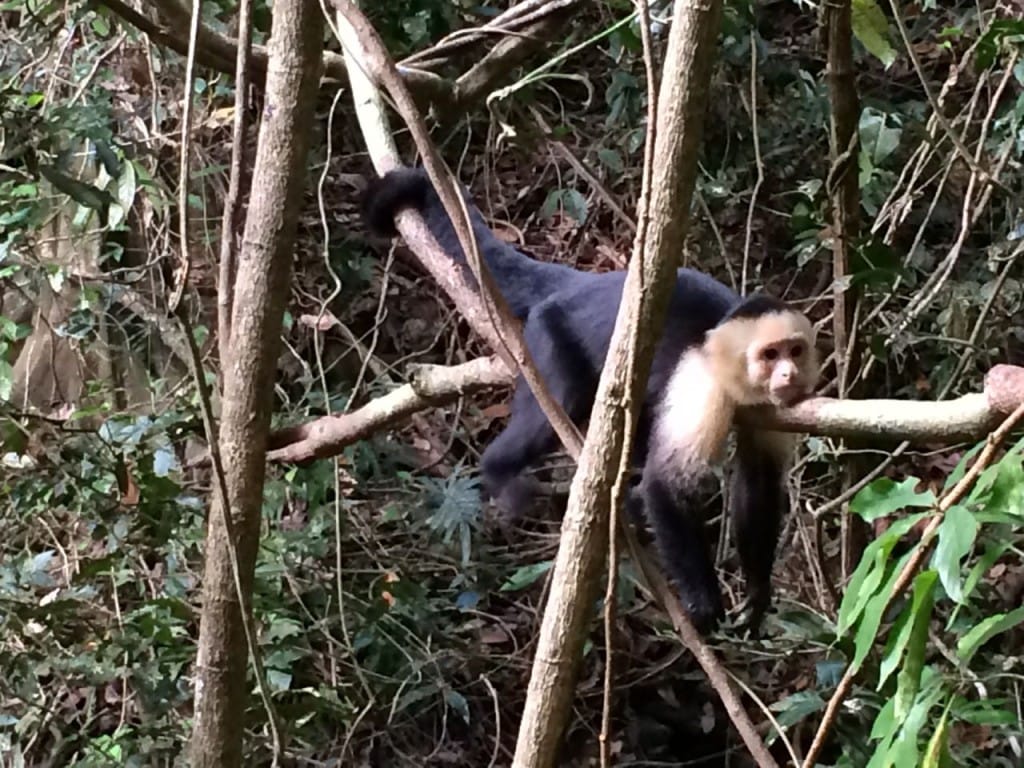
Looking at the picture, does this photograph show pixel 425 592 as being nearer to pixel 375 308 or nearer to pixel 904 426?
pixel 375 308

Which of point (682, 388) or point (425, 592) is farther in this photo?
point (425, 592)

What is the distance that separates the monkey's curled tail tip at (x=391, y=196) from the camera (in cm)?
243

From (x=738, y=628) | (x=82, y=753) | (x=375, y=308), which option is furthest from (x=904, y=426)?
(x=375, y=308)

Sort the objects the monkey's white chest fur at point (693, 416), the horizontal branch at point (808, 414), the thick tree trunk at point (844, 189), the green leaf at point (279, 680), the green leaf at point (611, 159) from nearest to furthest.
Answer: the horizontal branch at point (808, 414)
the monkey's white chest fur at point (693, 416)
the thick tree trunk at point (844, 189)
the green leaf at point (279, 680)
the green leaf at point (611, 159)

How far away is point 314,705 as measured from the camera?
2756 mm

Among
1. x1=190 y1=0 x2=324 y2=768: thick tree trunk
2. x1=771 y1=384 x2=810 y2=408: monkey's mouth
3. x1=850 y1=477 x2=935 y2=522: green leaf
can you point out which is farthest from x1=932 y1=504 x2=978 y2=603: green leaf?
x1=190 y1=0 x2=324 y2=768: thick tree trunk

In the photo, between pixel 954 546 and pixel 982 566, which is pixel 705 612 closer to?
pixel 982 566

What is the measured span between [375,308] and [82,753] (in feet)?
6.21

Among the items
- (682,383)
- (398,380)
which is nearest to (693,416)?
(682,383)

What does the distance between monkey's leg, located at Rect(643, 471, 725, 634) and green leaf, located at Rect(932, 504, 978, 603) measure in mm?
1337

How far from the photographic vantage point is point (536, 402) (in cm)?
254

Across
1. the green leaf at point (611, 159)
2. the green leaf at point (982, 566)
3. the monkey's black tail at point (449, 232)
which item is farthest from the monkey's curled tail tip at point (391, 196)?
the green leaf at point (982, 566)

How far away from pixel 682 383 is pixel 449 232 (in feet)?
2.09

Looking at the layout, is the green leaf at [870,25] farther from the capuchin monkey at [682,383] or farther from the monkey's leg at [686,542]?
the monkey's leg at [686,542]
